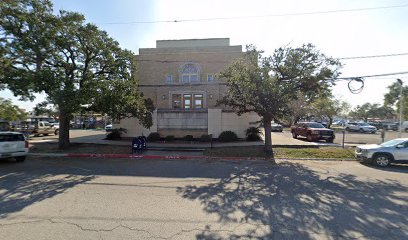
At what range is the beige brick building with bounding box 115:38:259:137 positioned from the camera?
20.0 metres

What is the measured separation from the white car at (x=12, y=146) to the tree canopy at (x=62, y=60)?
8.22ft

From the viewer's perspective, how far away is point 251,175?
9.04 meters

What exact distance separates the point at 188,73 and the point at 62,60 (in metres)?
12.8

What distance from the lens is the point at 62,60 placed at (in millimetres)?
14227

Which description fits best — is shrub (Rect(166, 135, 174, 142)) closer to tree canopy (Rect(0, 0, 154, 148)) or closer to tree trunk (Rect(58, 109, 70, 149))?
tree canopy (Rect(0, 0, 154, 148))

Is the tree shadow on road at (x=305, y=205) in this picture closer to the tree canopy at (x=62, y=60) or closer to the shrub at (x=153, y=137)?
the tree canopy at (x=62, y=60)

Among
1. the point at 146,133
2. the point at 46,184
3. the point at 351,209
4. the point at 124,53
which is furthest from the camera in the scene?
the point at 146,133

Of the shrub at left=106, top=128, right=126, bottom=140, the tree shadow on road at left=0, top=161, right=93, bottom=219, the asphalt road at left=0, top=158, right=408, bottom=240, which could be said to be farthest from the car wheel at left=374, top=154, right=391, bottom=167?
the shrub at left=106, top=128, right=126, bottom=140

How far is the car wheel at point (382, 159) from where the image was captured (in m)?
11.0

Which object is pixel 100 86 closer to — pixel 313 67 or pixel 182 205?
pixel 182 205

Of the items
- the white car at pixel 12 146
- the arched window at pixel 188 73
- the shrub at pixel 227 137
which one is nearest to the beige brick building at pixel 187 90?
the arched window at pixel 188 73

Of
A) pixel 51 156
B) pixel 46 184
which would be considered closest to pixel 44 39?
pixel 51 156

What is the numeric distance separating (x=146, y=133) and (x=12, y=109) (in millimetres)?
30608

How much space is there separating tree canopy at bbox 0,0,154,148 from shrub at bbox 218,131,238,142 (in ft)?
26.5
